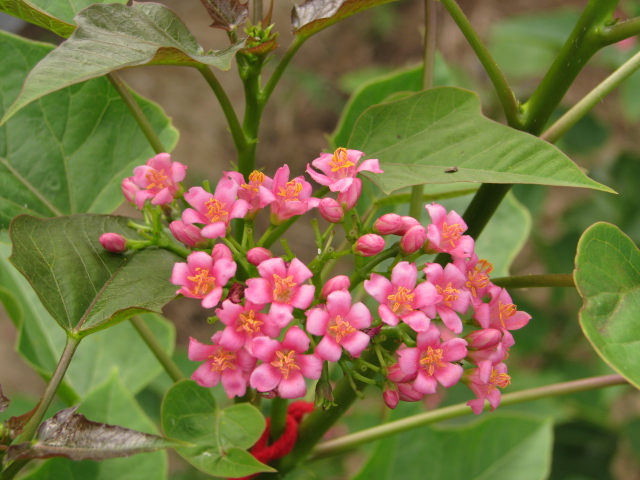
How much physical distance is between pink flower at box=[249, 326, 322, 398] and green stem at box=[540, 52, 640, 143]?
1.79 ft

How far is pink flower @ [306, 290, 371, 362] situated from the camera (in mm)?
920

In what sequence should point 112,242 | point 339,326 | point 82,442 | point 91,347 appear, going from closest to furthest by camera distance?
point 82,442, point 339,326, point 112,242, point 91,347

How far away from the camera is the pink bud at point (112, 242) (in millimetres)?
1031

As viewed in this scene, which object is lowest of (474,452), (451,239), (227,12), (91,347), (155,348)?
(474,452)

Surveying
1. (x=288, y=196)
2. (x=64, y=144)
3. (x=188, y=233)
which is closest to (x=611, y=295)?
(x=288, y=196)

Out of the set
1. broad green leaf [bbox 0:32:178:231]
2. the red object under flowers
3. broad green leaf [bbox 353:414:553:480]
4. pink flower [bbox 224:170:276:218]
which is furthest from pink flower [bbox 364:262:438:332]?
broad green leaf [bbox 353:414:553:480]

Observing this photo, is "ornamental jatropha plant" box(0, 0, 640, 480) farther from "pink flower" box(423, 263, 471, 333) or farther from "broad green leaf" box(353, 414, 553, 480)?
"broad green leaf" box(353, 414, 553, 480)

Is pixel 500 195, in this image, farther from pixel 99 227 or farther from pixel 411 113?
pixel 99 227

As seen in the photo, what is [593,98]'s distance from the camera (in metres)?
Result: 1.12

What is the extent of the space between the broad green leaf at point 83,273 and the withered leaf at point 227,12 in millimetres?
367

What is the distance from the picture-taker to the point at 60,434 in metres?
0.83

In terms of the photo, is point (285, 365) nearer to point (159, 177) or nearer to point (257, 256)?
point (257, 256)

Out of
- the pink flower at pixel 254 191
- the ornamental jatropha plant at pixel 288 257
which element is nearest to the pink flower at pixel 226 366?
the ornamental jatropha plant at pixel 288 257

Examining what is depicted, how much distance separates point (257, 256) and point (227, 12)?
0.39 m
